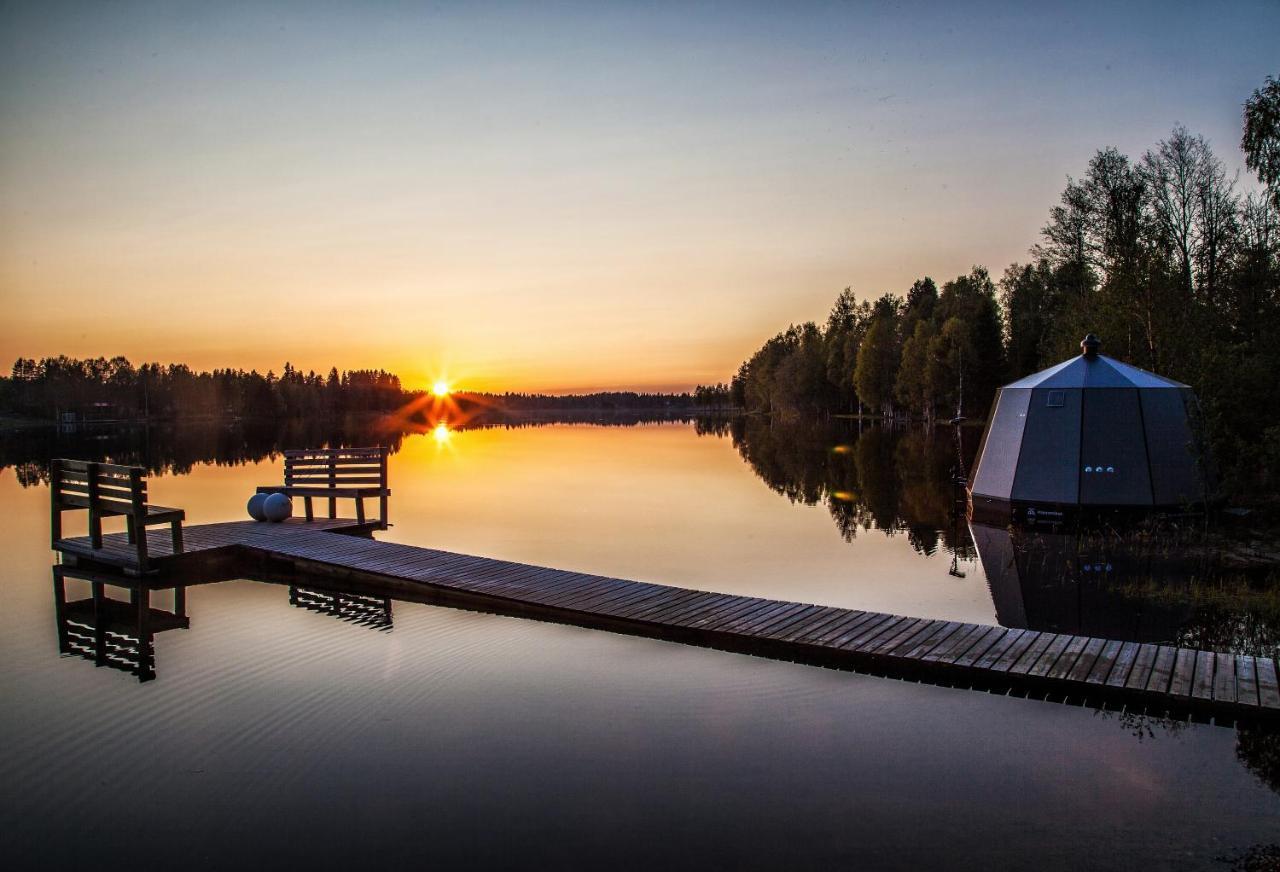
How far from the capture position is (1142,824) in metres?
5.37

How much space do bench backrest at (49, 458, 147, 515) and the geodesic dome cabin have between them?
17.1 meters

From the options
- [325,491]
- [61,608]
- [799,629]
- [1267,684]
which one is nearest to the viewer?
[1267,684]

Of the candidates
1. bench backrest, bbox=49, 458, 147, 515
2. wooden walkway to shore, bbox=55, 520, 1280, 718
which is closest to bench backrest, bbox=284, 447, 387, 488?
wooden walkway to shore, bbox=55, 520, 1280, 718

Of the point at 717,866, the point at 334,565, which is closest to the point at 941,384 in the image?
the point at 334,565

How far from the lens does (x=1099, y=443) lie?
17.9 m

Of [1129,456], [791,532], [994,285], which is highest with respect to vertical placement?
[994,285]

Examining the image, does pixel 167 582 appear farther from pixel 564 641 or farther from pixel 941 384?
pixel 941 384

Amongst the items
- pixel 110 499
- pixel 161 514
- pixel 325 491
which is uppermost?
pixel 110 499

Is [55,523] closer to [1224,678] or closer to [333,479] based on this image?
[333,479]

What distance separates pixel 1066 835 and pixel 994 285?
8447cm

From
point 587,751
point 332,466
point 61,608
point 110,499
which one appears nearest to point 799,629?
point 587,751

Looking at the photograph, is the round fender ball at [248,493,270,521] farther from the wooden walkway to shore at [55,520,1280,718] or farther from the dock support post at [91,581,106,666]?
the dock support post at [91,581,106,666]

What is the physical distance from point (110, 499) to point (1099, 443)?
18.9m

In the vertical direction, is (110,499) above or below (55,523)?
above
